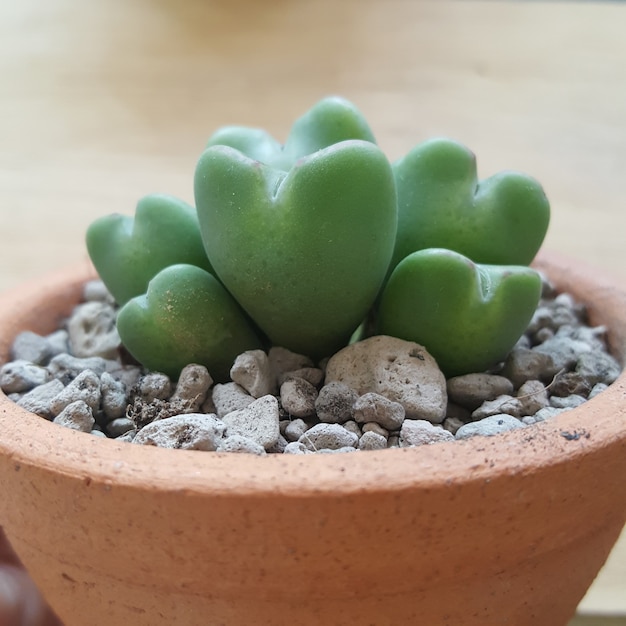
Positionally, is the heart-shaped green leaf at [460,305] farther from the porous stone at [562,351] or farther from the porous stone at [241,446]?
the porous stone at [241,446]

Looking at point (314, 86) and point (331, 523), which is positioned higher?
point (314, 86)

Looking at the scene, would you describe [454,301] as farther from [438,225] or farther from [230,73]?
[230,73]

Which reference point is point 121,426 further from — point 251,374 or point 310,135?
point 310,135

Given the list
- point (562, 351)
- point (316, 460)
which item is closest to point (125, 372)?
point (316, 460)

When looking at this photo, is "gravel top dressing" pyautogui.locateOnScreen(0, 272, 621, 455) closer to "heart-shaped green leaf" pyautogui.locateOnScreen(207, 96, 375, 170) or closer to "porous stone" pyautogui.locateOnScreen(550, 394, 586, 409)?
"porous stone" pyautogui.locateOnScreen(550, 394, 586, 409)

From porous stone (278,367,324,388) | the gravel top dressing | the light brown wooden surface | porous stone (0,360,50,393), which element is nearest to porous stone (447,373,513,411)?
the gravel top dressing

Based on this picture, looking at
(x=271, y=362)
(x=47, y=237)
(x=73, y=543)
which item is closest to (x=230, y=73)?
(x=47, y=237)
